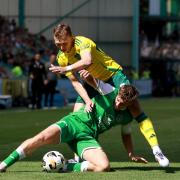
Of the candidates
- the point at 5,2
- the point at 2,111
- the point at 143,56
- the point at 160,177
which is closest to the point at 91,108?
the point at 160,177

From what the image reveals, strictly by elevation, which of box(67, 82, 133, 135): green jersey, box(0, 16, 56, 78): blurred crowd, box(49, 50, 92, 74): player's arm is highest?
box(49, 50, 92, 74): player's arm

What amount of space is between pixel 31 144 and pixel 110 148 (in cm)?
434

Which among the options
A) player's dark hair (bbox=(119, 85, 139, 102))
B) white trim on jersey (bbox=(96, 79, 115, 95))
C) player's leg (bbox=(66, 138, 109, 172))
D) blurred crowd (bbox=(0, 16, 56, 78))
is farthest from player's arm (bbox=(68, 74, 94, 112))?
blurred crowd (bbox=(0, 16, 56, 78))

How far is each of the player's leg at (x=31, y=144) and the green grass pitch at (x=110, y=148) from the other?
0.56 ft

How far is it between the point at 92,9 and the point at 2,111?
17.3 meters

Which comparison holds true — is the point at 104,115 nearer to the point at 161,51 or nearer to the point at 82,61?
the point at 82,61

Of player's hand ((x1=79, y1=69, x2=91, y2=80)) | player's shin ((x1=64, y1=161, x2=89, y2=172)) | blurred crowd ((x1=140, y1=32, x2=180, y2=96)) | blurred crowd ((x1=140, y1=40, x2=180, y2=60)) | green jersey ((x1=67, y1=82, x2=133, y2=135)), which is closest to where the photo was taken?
player's shin ((x1=64, y1=161, x2=89, y2=172))

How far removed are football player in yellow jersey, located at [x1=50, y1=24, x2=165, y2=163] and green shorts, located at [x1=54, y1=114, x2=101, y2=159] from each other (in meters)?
0.29

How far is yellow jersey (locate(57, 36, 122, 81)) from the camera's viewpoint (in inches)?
418

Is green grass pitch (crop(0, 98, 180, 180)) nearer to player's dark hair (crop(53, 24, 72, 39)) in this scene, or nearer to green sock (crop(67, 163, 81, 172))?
green sock (crop(67, 163, 81, 172))

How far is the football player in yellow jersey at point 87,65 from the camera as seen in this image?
34.0ft

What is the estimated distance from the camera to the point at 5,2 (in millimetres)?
36781

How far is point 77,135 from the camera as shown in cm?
1065

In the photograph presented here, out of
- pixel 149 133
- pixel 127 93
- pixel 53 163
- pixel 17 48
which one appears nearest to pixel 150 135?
pixel 149 133
